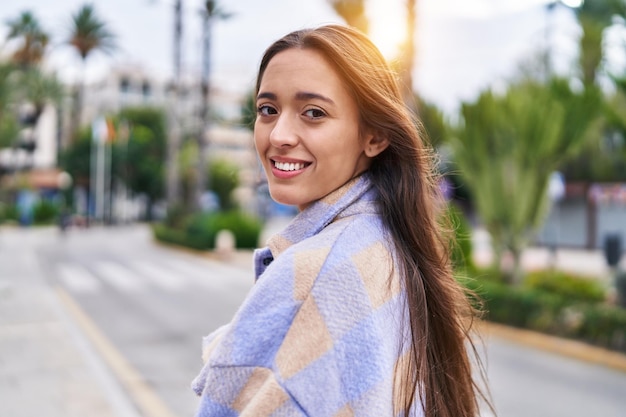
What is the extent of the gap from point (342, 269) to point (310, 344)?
13 centimetres

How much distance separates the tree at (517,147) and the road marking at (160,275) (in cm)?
668

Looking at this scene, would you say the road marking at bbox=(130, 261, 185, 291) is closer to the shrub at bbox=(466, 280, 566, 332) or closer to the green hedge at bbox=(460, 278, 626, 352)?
the shrub at bbox=(466, 280, 566, 332)

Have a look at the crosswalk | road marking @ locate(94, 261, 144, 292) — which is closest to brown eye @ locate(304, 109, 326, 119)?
the crosswalk

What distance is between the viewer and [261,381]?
3.44ft

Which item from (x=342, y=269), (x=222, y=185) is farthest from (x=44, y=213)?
(x=342, y=269)

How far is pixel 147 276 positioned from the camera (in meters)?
16.7

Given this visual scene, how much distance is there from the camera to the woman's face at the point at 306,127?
1231 millimetres

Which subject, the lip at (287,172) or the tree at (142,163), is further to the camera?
the tree at (142,163)

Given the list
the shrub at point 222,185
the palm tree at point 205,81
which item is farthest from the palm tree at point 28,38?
the palm tree at point 205,81

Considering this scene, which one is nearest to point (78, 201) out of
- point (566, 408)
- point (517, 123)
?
point (517, 123)

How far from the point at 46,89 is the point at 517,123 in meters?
48.9

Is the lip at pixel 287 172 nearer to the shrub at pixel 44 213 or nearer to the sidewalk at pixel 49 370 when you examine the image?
the sidewalk at pixel 49 370

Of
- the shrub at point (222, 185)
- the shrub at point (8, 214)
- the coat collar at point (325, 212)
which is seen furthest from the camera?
the shrub at point (222, 185)

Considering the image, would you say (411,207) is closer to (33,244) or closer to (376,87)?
(376,87)
